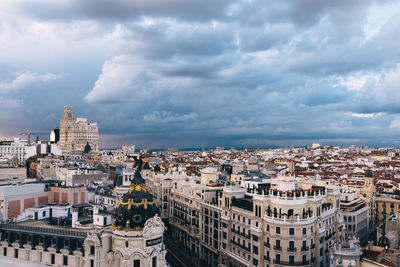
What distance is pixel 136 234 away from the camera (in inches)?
1970

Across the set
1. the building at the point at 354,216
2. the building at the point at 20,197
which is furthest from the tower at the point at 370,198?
the building at the point at 20,197

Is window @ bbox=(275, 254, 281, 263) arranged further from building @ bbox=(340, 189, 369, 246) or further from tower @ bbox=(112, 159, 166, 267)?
building @ bbox=(340, 189, 369, 246)

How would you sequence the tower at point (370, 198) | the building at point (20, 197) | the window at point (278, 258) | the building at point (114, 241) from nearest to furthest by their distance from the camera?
the building at point (114, 241)
the window at point (278, 258)
the building at point (20, 197)
the tower at point (370, 198)

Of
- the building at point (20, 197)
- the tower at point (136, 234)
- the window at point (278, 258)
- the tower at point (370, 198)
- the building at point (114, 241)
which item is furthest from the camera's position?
the tower at point (370, 198)

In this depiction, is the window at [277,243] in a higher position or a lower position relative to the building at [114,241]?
lower

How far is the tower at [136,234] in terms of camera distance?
164ft

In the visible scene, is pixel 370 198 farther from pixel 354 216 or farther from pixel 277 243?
pixel 277 243

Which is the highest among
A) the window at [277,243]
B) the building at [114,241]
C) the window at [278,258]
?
the building at [114,241]

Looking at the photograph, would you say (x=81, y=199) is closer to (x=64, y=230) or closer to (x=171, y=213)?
(x=64, y=230)

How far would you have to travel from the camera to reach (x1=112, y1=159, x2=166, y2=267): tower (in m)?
49.8

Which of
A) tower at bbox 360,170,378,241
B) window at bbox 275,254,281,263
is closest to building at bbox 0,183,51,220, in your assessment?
window at bbox 275,254,281,263

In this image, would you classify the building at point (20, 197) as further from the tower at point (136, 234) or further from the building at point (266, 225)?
the building at point (266, 225)

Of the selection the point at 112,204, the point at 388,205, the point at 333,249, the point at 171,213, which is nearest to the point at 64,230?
the point at 112,204

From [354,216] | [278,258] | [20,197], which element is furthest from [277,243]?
[20,197]
